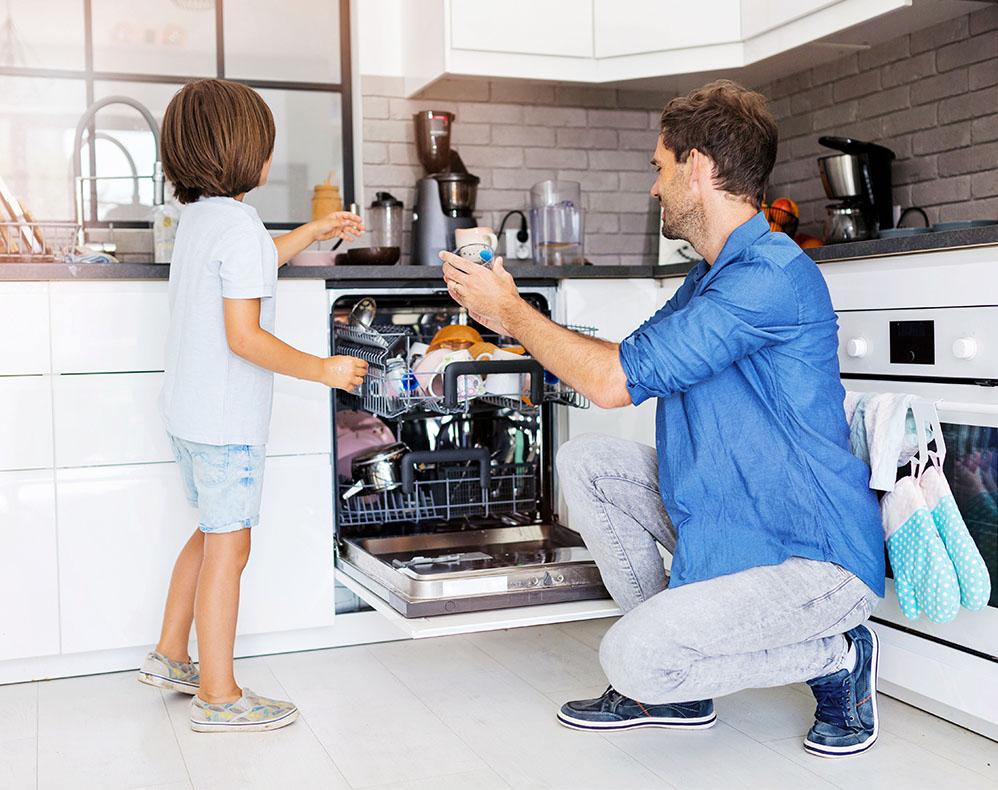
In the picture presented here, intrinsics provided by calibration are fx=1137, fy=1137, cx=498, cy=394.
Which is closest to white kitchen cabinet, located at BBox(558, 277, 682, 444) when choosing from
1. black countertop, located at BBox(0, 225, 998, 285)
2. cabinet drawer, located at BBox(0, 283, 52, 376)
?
black countertop, located at BBox(0, 225, 998, 285)

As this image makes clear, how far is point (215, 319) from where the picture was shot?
212 centimetres

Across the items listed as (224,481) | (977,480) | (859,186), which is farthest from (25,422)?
(859,186)

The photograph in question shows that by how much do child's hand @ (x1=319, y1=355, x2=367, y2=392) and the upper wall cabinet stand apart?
3.88 feet

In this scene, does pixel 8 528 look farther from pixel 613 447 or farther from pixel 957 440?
pixel 957 440

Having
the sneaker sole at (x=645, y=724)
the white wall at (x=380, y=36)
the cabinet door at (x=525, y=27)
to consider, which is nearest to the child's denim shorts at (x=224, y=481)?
the sneaker sole at (x=645, y=724)

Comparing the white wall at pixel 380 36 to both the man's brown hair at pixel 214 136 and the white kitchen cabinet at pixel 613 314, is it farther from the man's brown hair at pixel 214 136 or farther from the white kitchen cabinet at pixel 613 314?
the man's brown hair at pixel 214 136

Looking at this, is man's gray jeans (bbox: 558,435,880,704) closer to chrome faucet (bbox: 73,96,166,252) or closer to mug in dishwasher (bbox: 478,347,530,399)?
mug in dishwasher (bbox: 478,347,530,399)

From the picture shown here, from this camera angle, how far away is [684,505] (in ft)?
6.46

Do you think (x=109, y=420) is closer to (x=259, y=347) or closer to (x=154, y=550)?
(x=154, y=550)

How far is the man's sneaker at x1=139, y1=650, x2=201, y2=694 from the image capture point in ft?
7.54

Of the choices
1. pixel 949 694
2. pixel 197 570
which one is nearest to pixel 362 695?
pixel 197 570

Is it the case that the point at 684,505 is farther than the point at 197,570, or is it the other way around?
the point at 197,570

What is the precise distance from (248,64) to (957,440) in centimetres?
233

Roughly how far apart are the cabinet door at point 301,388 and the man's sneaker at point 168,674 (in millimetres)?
506
